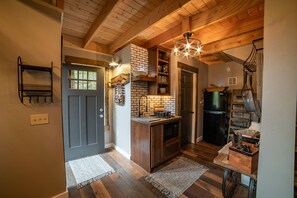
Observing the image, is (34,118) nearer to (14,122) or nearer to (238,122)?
(14,122)

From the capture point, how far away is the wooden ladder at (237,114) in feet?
11.8

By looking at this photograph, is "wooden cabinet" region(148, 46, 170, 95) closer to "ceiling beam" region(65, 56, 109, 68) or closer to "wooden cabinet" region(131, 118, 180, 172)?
"wooden cabinet" region(131, 118, 180, 172)

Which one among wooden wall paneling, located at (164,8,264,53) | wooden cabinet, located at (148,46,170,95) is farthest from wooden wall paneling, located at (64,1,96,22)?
wooden wall paneling, located at (164,8,264,53)

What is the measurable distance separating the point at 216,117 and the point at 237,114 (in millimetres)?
572

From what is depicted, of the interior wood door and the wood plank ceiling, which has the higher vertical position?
the wood plank ceiling

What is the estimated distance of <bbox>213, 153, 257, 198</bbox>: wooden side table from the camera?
1.38m

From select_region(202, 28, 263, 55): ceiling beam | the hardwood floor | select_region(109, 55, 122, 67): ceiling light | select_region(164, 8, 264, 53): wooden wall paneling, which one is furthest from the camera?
select_region(109, 55, 122, 67): ceiling light

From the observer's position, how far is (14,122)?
4.74 ft

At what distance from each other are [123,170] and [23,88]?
211 cm

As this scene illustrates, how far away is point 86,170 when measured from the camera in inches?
99.9

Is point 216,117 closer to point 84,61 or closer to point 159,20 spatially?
point 159,20

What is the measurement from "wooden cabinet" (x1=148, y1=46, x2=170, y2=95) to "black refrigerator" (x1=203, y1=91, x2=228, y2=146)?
1.61 metres

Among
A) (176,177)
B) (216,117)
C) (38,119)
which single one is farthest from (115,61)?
(216,117)

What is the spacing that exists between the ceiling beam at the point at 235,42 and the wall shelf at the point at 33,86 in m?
3.46
